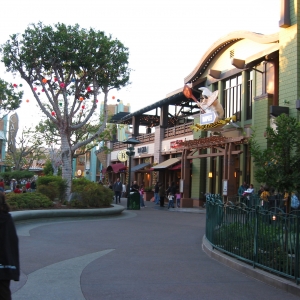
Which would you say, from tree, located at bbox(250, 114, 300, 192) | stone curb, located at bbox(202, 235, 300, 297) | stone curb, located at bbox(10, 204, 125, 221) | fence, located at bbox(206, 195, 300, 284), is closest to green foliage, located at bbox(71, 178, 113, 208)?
stone curb, located at bbox(10, 204, 125, 221)

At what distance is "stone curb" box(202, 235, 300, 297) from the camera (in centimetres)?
701

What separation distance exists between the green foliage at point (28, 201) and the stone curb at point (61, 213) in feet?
3.32

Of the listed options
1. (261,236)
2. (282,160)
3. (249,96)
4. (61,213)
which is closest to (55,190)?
(61,213)

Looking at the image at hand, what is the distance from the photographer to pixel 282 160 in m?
9.19

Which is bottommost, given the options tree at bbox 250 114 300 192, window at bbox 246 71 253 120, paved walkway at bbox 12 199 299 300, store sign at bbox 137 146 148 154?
paved walkway at bbox 12 199 299 300

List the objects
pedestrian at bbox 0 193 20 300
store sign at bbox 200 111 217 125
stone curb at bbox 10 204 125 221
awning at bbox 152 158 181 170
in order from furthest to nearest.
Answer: awning at bbox 152 158 181 170 → store sign at bbox 200 111 217 125 → stone curb at bbox 10 204 125 221 → pedestrian at bbox 0 193 20 300

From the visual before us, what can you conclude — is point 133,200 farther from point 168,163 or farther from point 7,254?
point 7,254

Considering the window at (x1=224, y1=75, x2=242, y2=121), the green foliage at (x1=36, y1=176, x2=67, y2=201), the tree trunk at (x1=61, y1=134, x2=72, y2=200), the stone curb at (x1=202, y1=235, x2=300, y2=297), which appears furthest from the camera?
the window at (x1=224, y1=75, x2=242, y2=121)

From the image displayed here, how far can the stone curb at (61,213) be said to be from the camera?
15.7 m

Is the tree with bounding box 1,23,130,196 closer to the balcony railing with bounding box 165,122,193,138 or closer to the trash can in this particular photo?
the trash can

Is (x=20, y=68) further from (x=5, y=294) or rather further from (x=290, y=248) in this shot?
(x=5, y=294)

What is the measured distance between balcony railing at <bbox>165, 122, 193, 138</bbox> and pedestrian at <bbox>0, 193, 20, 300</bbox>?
88.4 feet

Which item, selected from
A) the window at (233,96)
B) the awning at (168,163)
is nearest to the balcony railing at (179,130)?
the awning at (168,163)

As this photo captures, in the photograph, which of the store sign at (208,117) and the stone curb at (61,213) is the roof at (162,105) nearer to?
the store sign at (208,117)
